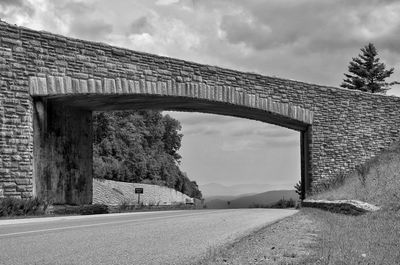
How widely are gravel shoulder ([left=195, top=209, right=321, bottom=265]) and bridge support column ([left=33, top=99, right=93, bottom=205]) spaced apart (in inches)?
515

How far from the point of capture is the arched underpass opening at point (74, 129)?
22.0 metres

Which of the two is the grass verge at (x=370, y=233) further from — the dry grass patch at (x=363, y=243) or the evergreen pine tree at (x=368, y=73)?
the evergreen pine tree at (x=368, y=73)

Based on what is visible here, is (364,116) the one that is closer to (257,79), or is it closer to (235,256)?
(257,79)

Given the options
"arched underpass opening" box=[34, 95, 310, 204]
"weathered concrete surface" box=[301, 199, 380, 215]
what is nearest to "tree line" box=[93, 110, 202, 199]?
"arched underpass opening" box=[34, 95, 310, 204]

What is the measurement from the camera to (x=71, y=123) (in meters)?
25.6

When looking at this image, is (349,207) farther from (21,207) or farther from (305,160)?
(305,160)

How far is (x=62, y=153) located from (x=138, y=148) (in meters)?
33.3

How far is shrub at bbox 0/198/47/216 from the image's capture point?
1773 centimetres

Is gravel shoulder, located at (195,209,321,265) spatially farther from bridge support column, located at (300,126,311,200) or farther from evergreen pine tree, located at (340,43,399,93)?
evergreen pine tree, located at (340,43,399,93)

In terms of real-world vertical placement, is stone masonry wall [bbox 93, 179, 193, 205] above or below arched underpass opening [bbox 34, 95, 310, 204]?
below

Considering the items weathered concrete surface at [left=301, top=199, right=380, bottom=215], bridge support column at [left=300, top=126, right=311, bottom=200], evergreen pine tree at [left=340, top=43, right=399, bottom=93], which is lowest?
weathered concrete surface at [left=301, top=199, right=380, bottom=215]

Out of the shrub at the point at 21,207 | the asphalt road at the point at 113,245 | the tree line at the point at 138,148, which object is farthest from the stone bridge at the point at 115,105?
the tree line at the point at 138,148

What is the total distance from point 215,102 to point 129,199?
23.5 metres

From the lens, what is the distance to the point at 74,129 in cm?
2605
